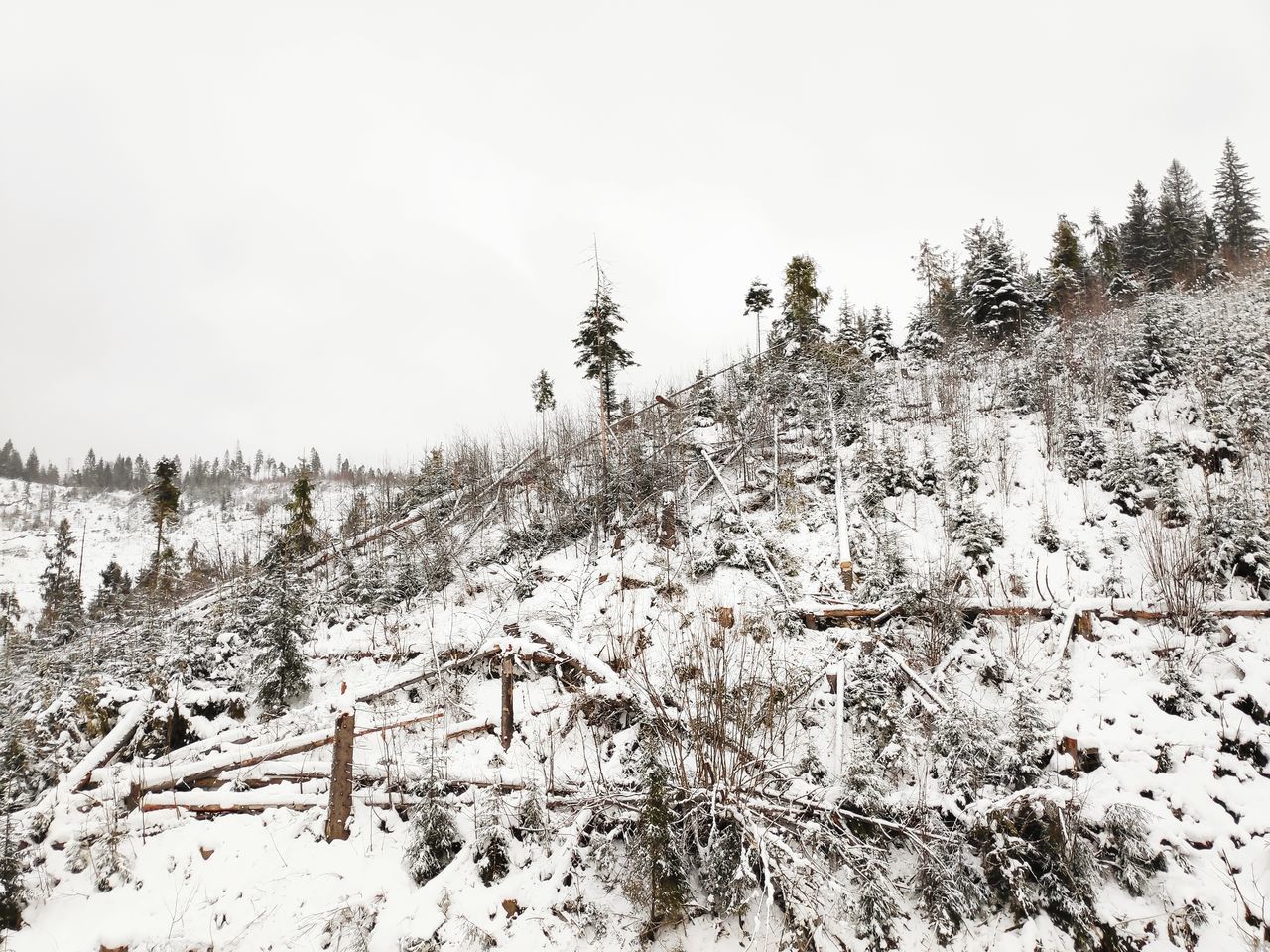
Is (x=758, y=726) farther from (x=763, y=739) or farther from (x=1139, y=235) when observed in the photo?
(x=1139, y=235)

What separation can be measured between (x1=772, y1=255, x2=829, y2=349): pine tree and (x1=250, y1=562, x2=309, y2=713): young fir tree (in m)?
18.5

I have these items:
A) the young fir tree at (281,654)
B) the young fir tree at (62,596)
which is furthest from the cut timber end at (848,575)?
the young fir tree at (62,596)

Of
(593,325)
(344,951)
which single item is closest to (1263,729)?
(344,951)

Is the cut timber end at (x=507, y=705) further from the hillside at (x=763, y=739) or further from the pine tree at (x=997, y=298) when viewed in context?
the pine tree at (x=997, y=298)

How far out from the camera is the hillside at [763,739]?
497 centimetres

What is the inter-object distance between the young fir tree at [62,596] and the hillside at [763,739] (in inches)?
385

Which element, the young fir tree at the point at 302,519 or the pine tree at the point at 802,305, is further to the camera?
the pine tree at the point at 802,305

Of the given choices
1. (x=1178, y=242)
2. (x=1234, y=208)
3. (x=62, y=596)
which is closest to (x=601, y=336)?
(x=62, y=596)

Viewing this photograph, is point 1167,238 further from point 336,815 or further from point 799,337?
point 336,815

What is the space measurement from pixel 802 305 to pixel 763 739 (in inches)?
776

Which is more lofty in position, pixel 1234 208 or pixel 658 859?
pixel 1234 208

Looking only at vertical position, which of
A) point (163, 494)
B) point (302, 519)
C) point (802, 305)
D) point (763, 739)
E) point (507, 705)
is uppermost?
point (802, 305)

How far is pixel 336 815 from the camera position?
241 inches

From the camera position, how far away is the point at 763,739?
499 centimetres
